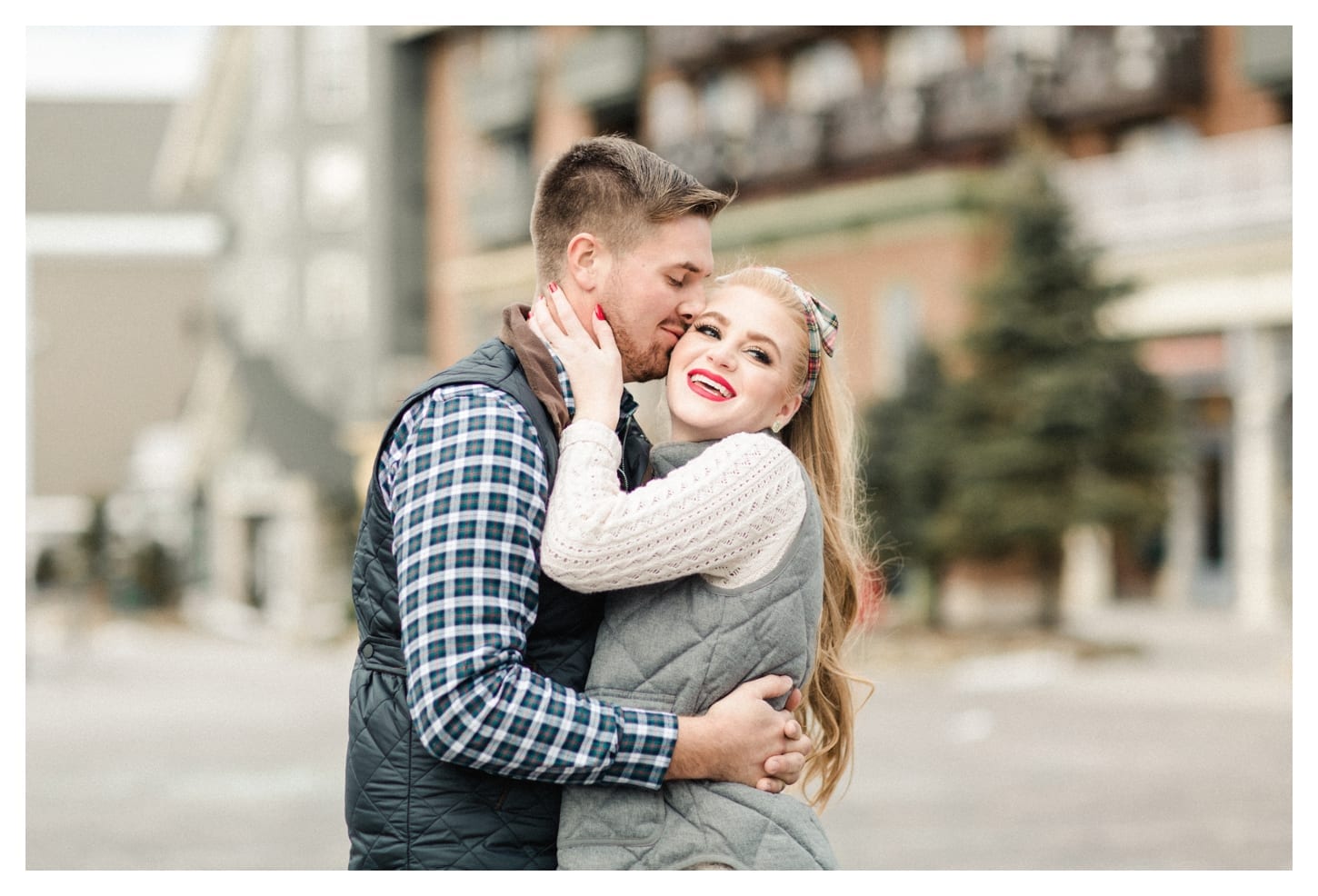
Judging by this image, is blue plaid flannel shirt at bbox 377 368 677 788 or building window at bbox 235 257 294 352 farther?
building window at bbox 235 257 294 352

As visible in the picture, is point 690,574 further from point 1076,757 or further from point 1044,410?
point 1044,410

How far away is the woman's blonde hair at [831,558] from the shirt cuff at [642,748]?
62 cm

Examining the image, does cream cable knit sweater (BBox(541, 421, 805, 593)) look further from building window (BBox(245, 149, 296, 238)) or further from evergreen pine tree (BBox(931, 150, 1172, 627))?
building window (BBox(245, 149, 296, 238))

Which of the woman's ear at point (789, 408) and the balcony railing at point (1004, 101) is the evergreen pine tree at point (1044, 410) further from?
the woman's ear at point (789, 408)

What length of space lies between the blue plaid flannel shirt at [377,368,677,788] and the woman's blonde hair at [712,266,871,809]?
28.7 inches

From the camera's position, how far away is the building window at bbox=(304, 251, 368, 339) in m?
31.7

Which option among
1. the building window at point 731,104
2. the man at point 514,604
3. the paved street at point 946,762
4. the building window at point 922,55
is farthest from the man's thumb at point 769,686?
the building window at point 731,104

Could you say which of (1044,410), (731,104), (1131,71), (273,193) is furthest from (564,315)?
(273,193)

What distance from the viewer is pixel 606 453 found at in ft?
8.46

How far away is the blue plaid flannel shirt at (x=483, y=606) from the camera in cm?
240

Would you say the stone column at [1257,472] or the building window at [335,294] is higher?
the building window at [335,294]

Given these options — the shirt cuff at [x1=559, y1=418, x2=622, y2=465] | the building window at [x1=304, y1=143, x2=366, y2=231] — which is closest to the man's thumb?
the shirt cuff at [x1=559, y1=418, x2=622, y2=465]

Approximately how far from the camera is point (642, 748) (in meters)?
2.52
